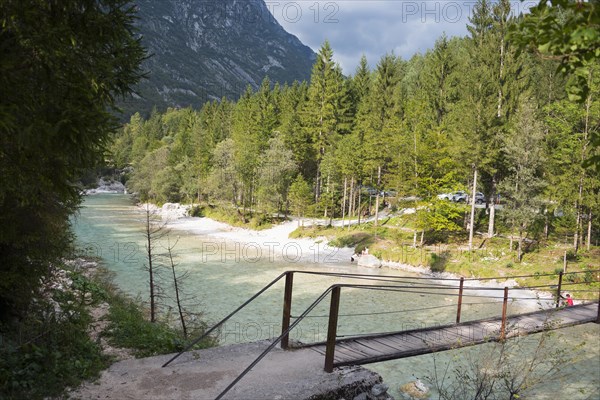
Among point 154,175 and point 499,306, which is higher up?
point 154,175

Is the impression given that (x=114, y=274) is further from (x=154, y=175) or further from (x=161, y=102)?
(x=161, y=102)

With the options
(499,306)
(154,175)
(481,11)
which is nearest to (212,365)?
(499,306)

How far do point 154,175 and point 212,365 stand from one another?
200ft

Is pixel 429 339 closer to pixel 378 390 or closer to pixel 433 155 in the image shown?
pixel 378 390

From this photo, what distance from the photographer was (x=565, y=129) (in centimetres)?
2383

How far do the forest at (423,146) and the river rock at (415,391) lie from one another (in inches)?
339

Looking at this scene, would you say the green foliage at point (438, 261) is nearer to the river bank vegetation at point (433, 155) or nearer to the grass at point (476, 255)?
the grass at point (476, 255)

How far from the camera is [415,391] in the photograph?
410 inches

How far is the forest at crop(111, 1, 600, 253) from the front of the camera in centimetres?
2386

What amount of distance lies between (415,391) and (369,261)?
55.1 feet

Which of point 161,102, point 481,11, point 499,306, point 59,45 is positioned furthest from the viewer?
point 161,102

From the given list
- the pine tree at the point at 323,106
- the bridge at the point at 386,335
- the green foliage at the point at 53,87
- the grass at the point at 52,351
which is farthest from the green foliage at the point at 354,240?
the green foliage at the point at 53,87

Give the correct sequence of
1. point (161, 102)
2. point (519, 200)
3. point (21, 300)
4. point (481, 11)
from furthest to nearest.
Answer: point (161, 102), point (481, 11), point (519, 200), point (21, 300)

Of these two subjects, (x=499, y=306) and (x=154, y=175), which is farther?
(x=154, y=175)
